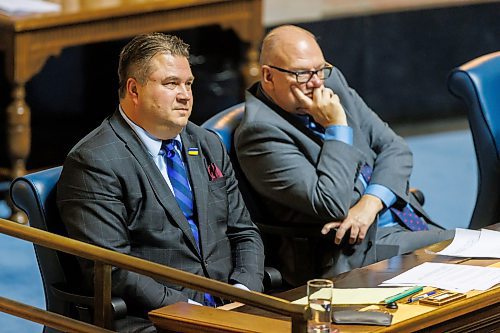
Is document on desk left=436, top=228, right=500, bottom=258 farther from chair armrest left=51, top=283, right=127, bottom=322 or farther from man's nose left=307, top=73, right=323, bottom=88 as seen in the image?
chair armrest left=51, top=283, right=127, bottom=322

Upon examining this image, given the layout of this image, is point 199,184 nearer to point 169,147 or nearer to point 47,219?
point 169,147

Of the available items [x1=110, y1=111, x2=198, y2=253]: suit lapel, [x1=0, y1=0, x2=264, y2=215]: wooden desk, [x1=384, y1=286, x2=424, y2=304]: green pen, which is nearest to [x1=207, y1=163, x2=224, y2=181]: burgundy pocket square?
[x1=110, y1=111, x2=198, y2=253]: suit lapel

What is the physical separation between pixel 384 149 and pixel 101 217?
5.17 feet

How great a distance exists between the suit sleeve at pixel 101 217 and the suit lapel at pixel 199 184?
28cm

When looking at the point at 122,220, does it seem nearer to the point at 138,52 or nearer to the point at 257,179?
the point at 138,52

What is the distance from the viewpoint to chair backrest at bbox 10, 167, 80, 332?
388 cm

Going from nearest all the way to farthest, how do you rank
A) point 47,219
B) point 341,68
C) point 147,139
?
point 47,219, point 147,139, point 341,68

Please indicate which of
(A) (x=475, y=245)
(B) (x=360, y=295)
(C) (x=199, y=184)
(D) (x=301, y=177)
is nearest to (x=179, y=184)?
(C) (x=199, y=184)

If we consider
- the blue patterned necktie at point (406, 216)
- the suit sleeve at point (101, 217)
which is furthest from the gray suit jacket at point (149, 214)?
the blue patterned necktie at point (406, 216)

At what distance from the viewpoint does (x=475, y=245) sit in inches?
167

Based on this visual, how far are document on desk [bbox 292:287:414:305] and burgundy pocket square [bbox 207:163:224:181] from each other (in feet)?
2.22

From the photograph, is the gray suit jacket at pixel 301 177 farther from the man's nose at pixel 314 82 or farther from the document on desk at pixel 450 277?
the document on desk at pixel 450 277

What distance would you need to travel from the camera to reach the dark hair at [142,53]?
13.0 ft

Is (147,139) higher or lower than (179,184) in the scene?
higher
